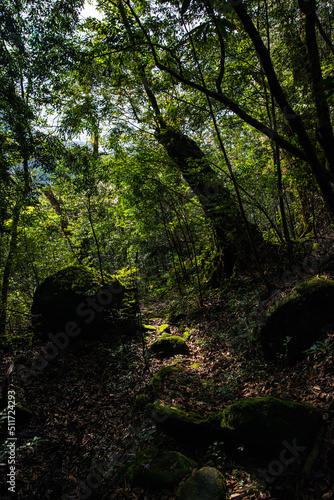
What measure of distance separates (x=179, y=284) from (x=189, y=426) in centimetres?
755

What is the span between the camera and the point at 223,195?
21.9 feet

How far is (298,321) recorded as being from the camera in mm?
4070

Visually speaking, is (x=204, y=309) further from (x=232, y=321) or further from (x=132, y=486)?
(x=132, y=486)

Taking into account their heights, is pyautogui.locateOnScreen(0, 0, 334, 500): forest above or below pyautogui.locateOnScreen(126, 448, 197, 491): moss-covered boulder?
above

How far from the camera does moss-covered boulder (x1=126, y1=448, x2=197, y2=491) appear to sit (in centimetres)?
263

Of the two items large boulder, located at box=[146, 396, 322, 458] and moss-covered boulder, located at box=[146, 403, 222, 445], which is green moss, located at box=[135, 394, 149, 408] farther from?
large boulder, located at box=[146, 396, 322, 458]

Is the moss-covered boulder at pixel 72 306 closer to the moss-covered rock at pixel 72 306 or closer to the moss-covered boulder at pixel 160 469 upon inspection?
the moss-covered rock at pixel 72 306

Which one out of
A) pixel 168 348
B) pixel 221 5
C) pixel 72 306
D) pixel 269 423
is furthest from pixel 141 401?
pixel 221 5

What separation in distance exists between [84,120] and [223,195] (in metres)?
5.30

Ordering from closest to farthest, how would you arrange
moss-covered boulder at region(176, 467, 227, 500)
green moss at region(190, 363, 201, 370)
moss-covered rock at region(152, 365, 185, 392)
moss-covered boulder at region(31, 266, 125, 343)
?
moss-covered boulder at region(176, 467, 227, 500)
moss-covered rock at region(152, 365, 185, 392)
green moss at region(190, 363, 201, 370)
moss-covered boulder at region(31, 266, 125, 343)

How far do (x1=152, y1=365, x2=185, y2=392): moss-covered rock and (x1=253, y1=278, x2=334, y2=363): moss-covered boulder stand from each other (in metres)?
1.78

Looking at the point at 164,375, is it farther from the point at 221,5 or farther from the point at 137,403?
the point at 221,5

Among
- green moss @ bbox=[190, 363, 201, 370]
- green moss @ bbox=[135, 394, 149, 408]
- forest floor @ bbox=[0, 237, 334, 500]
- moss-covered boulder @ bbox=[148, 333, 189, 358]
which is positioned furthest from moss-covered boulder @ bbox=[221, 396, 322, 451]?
moss-covered boulder @ bbox=[148, 333, 189, 358]

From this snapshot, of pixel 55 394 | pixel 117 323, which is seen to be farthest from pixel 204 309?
pixel 55 394
